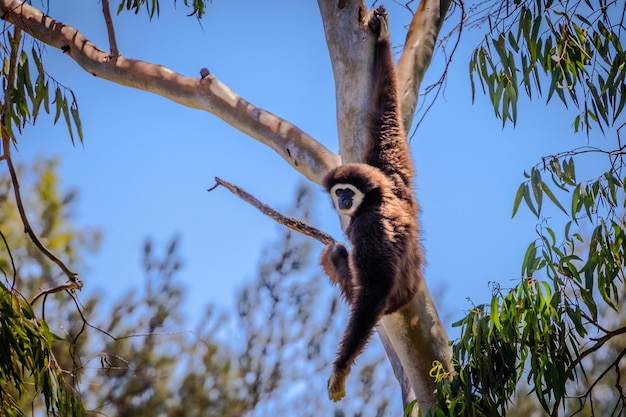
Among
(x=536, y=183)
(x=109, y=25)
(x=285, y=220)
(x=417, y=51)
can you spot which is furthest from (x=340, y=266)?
(x=109, y=25)

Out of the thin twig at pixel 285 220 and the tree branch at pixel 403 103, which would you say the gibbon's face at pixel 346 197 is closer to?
the tree branch at pixel 403 103

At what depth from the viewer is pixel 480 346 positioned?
2.78 metres

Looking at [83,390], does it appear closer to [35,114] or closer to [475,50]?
[35,114]

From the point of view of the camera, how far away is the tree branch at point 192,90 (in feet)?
12.3

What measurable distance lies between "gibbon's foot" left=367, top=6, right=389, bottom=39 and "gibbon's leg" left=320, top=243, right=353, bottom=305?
107cm

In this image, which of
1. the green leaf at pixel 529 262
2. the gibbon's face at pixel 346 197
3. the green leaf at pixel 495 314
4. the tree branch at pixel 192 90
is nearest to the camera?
the green leaf at pixel 495 314

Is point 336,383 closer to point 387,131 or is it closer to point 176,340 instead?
point 387,131

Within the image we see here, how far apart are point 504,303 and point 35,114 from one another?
8.11 feet

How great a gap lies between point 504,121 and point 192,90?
5.94ft

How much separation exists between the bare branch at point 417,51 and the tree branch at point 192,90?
0.50 m

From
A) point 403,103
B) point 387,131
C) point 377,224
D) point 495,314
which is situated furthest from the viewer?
point 403,103

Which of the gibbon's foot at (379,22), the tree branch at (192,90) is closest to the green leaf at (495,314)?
the tree branch at (192,90)

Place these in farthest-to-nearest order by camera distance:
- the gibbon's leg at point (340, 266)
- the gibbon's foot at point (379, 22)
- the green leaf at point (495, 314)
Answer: the gibbon's foot at point (379, 22)
the gibbon's leg at point (340, 266)
the green leaf at point (495, 314)

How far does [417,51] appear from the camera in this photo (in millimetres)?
4020
